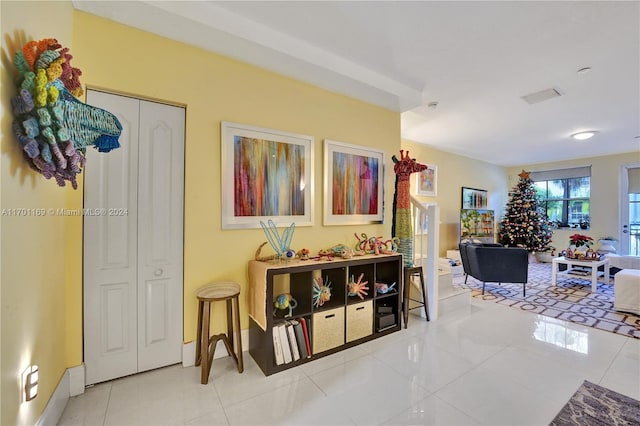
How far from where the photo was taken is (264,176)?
2.42 m

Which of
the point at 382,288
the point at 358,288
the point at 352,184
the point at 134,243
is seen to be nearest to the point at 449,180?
the point at 352,184

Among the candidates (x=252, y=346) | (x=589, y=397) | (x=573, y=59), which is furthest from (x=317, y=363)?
(x=573, y=59)

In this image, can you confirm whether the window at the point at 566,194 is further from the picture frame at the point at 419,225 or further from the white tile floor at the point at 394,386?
the white tile floor at the point at 394,386

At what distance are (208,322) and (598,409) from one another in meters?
2.63

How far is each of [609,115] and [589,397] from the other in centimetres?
416

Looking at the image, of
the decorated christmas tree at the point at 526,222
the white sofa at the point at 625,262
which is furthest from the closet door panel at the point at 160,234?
the decorated christmas tree at the point at 526,222

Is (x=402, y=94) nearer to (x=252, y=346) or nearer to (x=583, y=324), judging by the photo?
(x=252, y=346)

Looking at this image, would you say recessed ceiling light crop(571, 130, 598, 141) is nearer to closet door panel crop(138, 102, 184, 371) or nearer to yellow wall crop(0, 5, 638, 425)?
yellow wall crop(0, 5, 638, 425)

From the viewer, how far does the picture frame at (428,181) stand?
545 centimetres

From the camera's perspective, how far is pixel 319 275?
263cm

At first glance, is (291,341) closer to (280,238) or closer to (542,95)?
(280,238)

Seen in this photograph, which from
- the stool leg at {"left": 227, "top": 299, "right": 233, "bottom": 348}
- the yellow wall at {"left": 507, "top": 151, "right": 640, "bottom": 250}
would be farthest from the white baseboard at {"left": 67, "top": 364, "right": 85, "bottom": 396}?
the yellow wall at {"left": 507, "top": 151, "right": 640, "bottom": 250}

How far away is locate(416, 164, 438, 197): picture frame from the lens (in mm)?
5453

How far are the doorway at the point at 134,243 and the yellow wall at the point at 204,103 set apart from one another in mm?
93
